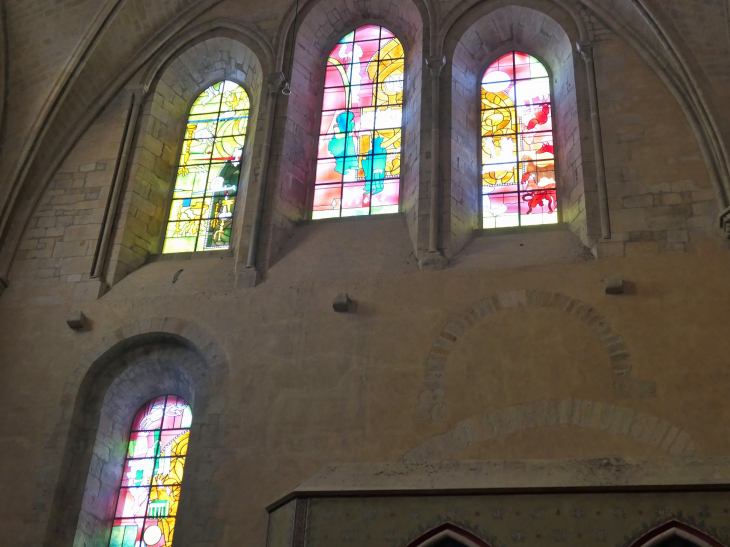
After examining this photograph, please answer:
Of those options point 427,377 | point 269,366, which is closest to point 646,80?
point 427,377

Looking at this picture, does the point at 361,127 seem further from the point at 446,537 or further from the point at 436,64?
the point at 446,537

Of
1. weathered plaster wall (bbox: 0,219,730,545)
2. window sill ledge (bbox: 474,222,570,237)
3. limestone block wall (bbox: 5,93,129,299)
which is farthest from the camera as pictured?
limestone block wall (bbox: 5,93,129,299)

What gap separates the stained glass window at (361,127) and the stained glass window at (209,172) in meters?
1.08

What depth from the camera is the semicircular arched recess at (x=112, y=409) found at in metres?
8.47

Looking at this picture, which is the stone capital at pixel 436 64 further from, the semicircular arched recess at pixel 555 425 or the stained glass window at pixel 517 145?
the semicircular arched recess at pixel 555 425

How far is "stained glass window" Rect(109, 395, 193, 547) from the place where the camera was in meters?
8.82

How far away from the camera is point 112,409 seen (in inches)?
363

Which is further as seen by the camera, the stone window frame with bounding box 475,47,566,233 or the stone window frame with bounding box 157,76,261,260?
the stone window frame with bounding box 157,76,261,260

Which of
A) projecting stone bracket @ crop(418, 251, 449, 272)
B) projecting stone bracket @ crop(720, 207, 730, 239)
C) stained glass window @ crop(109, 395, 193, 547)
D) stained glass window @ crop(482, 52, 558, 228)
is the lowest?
stained glass window @ crop(109, 395, 193, 547)

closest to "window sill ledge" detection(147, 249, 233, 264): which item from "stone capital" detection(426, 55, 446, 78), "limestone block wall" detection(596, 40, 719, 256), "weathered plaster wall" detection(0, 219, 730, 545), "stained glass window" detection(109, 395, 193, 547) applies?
"weathered plaster wall" detection(0, 219, 730, 545)

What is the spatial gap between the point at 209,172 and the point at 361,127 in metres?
1.94

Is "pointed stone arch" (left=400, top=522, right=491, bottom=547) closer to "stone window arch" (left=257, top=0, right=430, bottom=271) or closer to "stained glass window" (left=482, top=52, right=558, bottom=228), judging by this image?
"stone window arch" (left=257, top=0, right=430, bottom=271)

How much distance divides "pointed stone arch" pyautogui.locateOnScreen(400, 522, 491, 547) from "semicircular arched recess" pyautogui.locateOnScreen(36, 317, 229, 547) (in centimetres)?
279

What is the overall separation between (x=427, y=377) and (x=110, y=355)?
10.9 feet
